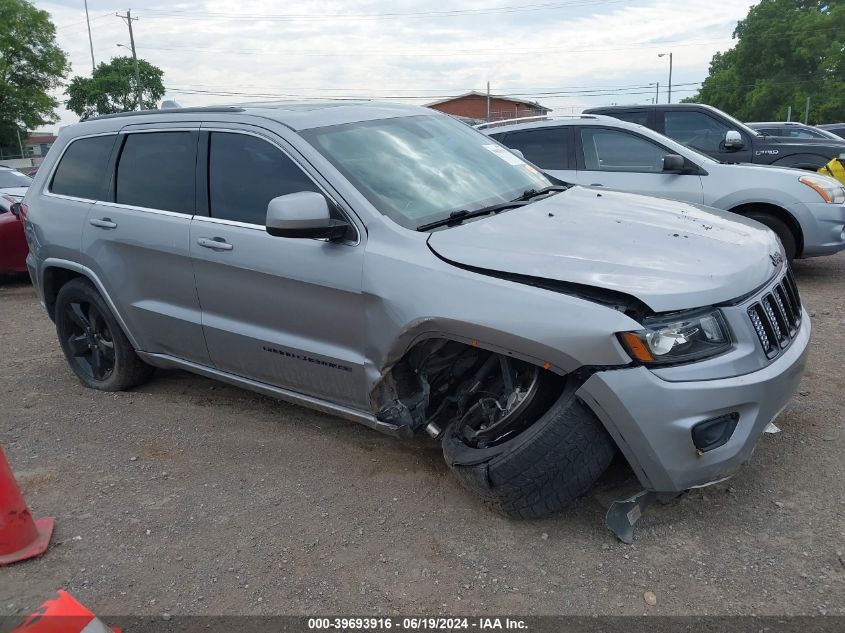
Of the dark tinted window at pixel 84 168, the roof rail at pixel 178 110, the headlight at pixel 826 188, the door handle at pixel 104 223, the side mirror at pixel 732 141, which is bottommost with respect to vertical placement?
the headlight at pixel 826 188

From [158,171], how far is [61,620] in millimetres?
2673

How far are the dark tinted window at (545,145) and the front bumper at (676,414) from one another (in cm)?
500

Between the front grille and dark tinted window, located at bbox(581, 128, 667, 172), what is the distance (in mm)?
4021

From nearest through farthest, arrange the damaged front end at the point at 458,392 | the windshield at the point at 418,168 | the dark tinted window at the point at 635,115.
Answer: the damaged front end at the point at 458,392
the windshield at the point at 418,168
the dark tinted window at the point at 635,115

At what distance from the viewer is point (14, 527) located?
120 inches

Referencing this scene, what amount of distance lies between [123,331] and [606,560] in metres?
3.26

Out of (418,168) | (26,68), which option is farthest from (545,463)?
(26,68)

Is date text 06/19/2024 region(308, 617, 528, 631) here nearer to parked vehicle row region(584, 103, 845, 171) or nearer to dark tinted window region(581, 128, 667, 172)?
dark tinted window region(581, 128, 667, 172)

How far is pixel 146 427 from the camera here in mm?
4332

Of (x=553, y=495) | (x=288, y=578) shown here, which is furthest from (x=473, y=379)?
(x=288, y=578)

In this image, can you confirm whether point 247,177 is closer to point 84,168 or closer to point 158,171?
point 158,171

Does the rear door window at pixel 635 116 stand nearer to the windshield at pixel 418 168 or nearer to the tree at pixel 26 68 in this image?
the windshield at pixel 418 168

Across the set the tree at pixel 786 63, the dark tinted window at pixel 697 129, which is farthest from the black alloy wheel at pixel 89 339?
the tree at pixel 786 63

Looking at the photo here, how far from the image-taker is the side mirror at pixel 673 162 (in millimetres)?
6656
